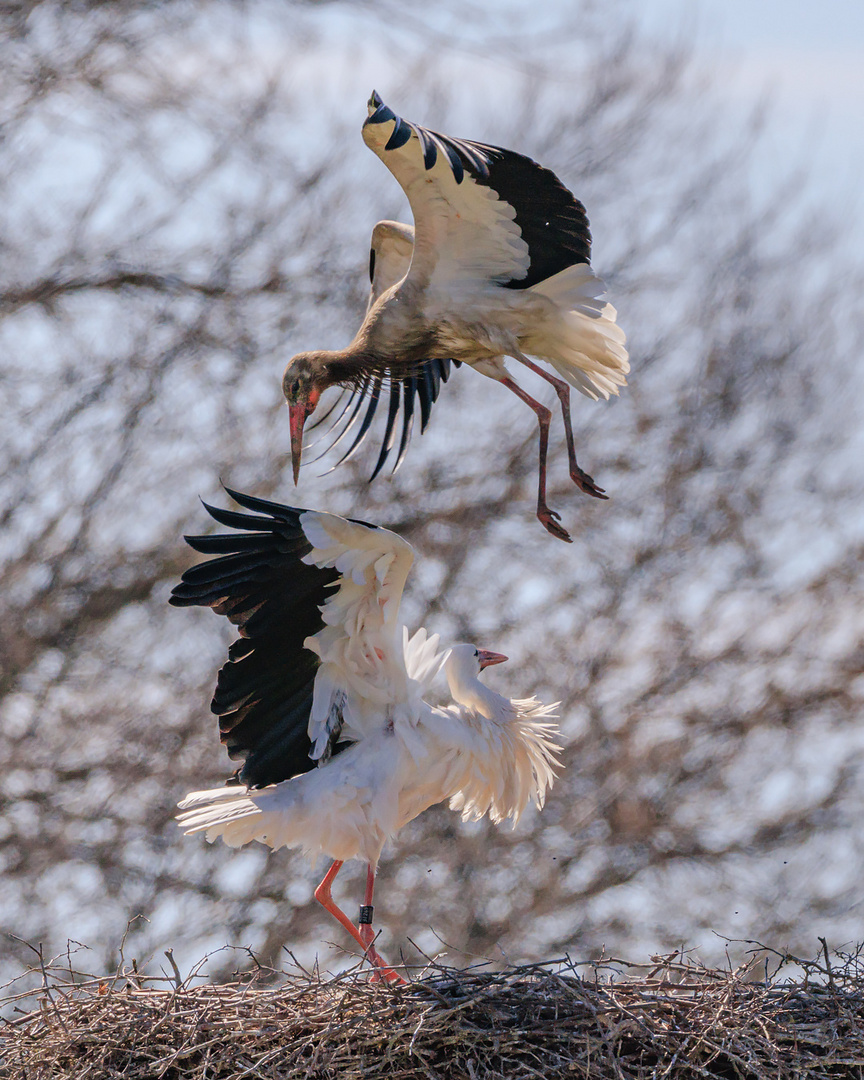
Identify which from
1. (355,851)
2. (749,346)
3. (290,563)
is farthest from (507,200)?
(749,346)

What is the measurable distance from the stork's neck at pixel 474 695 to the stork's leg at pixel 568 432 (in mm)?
854

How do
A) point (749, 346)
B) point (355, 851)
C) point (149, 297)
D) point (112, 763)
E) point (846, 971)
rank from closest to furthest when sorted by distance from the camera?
1. point (846, 971)
2. point (355, 851)
3. point (112, 763)
4. point (149, 297)
5. point (749, 346)

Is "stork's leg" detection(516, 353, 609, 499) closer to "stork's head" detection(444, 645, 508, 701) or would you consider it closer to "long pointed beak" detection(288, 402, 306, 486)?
"stork's head" detection(444, 645, 508, 701)

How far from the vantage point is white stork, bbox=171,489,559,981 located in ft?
17.5

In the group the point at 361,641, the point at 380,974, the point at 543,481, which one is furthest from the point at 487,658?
the point at 380,974

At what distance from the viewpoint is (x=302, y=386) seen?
6.47 m

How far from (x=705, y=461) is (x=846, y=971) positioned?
9.23 m

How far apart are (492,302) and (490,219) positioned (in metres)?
0.33

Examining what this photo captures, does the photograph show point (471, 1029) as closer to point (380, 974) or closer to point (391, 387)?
point (380, 974)

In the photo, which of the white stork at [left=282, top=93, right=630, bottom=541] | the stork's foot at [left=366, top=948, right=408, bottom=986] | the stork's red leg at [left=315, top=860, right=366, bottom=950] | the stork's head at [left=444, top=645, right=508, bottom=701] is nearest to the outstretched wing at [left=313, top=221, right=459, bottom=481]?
the white stork at [left=282, top=93, right=630, bottom=541]

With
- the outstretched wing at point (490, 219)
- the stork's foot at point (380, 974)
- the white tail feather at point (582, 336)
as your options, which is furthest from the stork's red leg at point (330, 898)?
the outstretched wing at point (490, 219)

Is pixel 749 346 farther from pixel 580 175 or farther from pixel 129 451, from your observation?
pixel 129 451

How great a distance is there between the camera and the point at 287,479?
42.2 ft

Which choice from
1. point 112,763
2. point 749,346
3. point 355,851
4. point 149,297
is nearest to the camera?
point 355,851
